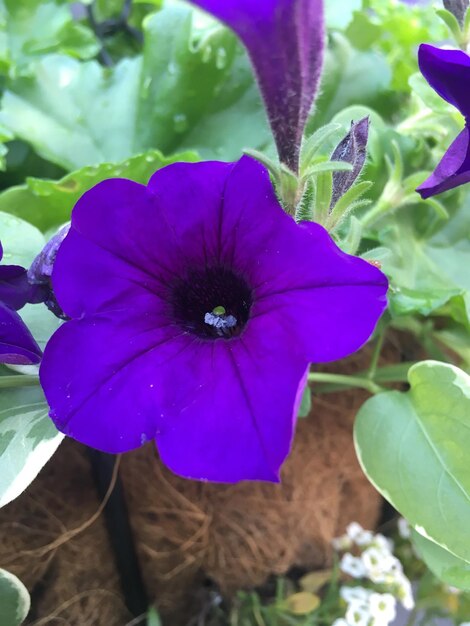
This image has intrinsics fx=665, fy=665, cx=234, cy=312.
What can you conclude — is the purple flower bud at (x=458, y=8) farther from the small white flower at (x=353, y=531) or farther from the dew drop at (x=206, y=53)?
the small white flower at (x=353, y=531)

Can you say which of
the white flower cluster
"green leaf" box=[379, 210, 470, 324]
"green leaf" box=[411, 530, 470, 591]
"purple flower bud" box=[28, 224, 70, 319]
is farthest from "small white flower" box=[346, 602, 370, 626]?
"purple flower bud" box=[28, 224, 70, 319]

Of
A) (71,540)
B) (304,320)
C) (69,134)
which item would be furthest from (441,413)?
(69,134)

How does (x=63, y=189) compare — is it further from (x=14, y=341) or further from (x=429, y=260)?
(x=429, y=260)

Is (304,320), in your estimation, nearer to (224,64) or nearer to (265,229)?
(265,229)

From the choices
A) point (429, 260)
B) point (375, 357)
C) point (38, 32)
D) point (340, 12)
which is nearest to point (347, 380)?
point (375, 357)

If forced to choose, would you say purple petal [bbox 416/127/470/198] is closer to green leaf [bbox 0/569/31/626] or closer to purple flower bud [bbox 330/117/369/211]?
purple flower bud [bbox 330/117/369/211]

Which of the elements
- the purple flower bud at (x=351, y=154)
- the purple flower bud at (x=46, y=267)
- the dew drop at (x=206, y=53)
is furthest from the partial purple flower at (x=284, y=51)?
the dew drop at (x=206, y=53)

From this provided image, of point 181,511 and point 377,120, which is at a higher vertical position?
point 377,120
